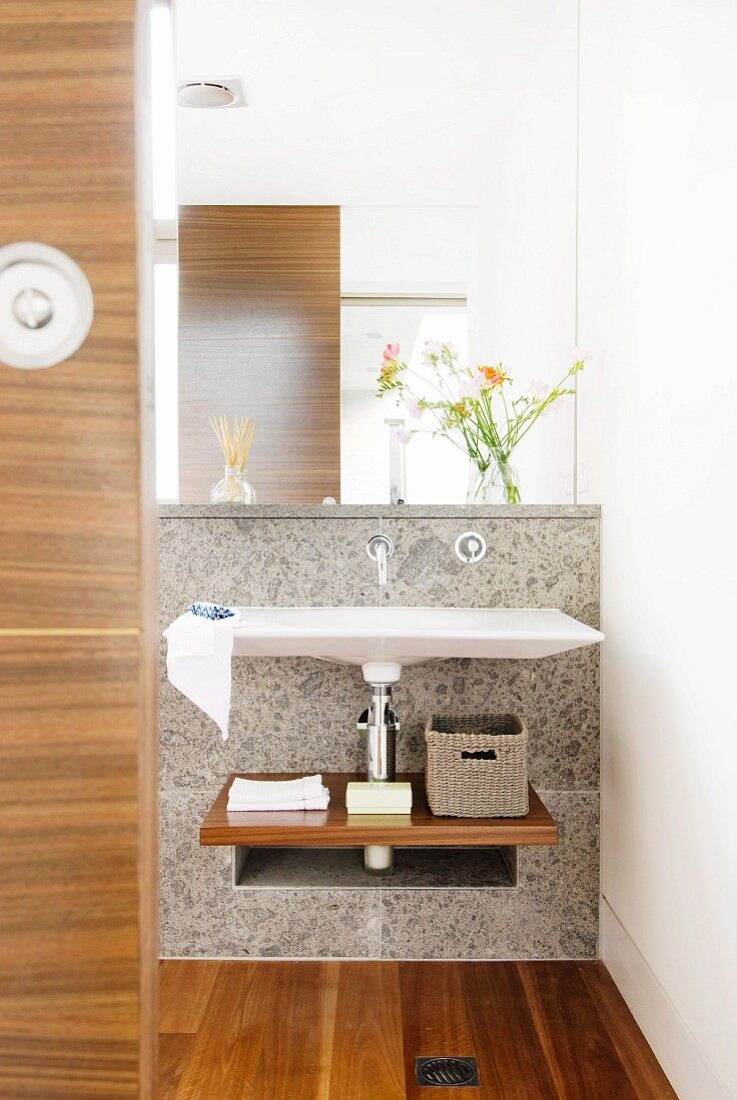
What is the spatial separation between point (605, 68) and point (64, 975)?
7.05ft

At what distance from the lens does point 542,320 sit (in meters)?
2.35

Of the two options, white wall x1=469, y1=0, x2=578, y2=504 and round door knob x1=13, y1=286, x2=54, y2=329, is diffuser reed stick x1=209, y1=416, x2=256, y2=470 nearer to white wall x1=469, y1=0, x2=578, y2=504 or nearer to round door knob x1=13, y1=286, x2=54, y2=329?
white wall x1=469, y1=0, x2=578, y2=504

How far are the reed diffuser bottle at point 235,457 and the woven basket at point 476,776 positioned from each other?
2.66ft

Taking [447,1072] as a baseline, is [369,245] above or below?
above

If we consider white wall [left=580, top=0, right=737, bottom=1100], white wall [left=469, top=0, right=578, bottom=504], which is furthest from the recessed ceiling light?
white wall [left=580, top=0, right=737, bottom=1100]

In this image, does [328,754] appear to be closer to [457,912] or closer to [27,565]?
[457,912]

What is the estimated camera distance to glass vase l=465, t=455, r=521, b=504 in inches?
89.2

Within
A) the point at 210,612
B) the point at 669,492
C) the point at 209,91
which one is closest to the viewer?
the point at 669,492

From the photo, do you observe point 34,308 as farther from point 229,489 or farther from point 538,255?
point 538,255

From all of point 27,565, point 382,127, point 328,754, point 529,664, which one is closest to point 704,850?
point 529,664

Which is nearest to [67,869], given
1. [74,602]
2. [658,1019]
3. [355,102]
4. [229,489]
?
[74,602]

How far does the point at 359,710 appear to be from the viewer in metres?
2.21

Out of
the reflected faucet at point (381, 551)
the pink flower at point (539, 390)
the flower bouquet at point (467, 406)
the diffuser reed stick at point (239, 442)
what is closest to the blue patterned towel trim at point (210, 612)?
the reflected faucet at point (381, 551)

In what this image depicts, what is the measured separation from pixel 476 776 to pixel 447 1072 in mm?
555
